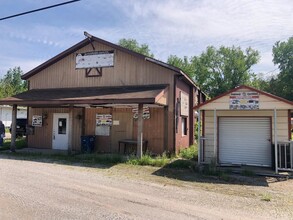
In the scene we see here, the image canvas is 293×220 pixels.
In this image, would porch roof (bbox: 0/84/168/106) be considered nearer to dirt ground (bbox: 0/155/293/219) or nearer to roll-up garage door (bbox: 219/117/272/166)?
roll-up garage door (bbox: 219/117/272/166)

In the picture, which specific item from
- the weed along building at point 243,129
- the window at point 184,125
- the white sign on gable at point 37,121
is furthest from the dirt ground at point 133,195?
the white sign on gable at point 37,121

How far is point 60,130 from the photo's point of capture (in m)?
18.6

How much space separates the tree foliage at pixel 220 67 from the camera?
195ft

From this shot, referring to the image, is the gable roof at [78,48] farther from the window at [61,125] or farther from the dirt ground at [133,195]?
the dirt ground at [133,195]

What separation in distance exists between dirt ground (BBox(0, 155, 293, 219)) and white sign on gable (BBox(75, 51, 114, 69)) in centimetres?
790

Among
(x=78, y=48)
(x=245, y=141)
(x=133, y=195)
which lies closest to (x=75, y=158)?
(x=78, y=48)

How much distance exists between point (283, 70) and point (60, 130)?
49.2 meters

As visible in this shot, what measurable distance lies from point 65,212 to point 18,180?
380 centimetres

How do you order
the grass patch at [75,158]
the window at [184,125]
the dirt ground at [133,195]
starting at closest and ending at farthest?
the dirt ground at [133,195], the grass patch at [75,158], the window at [184,125]

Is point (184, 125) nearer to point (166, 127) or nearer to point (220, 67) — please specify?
point (166, 127)

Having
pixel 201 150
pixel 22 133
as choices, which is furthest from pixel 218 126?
pixel 22 133

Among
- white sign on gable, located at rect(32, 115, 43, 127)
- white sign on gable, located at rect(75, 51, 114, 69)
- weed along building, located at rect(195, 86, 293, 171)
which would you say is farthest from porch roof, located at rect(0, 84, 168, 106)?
weed along building, located at rect(195, 86, 293, 171)

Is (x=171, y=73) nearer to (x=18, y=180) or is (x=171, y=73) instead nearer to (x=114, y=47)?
(x=114, y=47)

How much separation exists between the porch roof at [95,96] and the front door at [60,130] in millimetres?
1667
